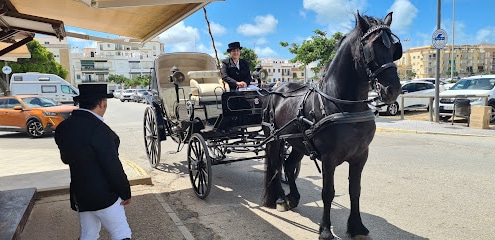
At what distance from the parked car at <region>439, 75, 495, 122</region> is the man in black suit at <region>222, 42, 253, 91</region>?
1141 cm

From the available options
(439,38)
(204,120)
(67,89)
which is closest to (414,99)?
(439,38)

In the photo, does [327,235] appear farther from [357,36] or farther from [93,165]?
[93,165]

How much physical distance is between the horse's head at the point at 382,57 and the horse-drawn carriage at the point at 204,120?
8.54ft

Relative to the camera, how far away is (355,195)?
168 inches

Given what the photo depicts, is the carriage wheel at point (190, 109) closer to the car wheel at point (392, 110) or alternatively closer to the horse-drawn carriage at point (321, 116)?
the horse-drawn carriage at point (321, 116)

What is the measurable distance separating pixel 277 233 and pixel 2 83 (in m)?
38.0

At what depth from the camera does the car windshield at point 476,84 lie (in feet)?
48.8

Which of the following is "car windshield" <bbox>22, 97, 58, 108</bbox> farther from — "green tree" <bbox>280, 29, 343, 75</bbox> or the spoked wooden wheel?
"green tree" <bbox>280, 29, 343, 75</bbox>

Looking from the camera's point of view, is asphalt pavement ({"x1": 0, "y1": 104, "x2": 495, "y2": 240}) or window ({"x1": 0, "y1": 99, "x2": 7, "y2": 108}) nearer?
asphalt pavement ({"x1": 0, "y1": 104, "x2": 495, "y2": 240})

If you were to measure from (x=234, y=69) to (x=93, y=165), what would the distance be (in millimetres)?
3950

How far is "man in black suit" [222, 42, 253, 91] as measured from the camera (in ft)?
21.2

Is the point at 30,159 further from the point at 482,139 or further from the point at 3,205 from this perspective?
the point at 482,139

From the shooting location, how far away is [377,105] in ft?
13.4

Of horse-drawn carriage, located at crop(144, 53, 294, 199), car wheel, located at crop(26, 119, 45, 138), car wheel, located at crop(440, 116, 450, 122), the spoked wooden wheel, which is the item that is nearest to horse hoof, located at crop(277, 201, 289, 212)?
horse-drawn carriage, located at crop(144, 53, 294, 199)
